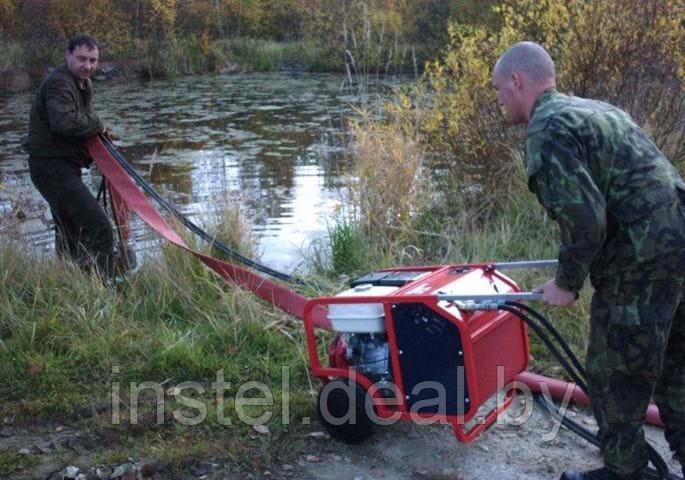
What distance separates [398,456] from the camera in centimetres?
425

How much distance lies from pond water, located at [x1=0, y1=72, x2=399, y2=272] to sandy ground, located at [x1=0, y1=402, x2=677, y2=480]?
263 cm

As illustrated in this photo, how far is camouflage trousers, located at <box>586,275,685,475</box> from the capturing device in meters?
3.30

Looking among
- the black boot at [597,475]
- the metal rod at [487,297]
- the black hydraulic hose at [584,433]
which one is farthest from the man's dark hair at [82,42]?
the black boot at [597,475]

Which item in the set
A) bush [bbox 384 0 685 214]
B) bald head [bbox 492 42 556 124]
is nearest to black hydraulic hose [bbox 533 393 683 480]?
bald head [bbox 492 42 556 124]

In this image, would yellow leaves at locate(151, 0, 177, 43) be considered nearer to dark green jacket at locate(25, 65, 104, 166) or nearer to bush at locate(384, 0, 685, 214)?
bush at locate(384, 0, 685, 214)

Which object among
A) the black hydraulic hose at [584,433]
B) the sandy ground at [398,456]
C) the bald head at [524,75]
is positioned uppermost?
the bald head at [524,75]

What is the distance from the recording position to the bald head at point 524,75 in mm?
3459

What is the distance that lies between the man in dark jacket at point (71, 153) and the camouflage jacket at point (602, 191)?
425 centimetres

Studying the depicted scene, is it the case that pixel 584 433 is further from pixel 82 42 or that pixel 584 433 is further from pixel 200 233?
pixel 82 42

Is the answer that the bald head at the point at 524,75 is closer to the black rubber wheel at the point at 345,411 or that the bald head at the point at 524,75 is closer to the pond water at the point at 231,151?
the black rubber wheel at the point at 345,411

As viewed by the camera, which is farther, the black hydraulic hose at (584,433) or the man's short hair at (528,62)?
the black hydraulic hose at (584,433)

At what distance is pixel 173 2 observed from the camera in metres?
32.9

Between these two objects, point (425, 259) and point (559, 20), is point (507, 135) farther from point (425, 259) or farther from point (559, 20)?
point (425, 259)

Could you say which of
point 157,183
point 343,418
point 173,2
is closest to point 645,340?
point 343,418
